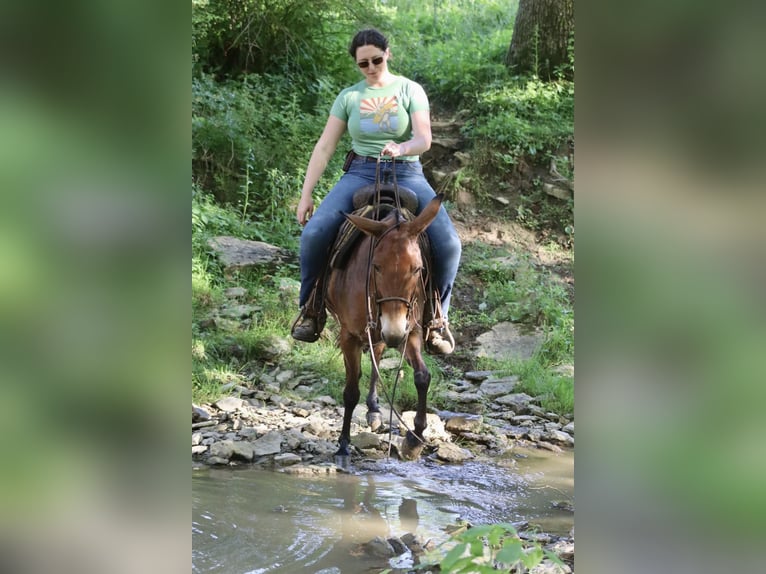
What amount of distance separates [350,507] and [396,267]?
1.53m

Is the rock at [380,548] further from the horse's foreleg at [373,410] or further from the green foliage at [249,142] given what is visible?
the green foliage at [249,142]

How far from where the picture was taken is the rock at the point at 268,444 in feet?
19.1

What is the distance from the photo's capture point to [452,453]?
595cm

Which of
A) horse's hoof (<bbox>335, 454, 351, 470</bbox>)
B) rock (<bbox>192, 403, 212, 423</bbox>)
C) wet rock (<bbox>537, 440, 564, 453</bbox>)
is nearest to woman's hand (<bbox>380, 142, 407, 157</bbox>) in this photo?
horse's hoof (<bbox>335, 454, 351, 470</bbox>)

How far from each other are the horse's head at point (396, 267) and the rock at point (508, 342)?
3.73 meters

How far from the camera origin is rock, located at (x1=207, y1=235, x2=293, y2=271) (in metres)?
9.20

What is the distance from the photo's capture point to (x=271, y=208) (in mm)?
10484

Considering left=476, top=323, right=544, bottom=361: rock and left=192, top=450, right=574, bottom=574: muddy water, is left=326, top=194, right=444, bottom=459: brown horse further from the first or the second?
left=476, top=323, right=544, bottom=361: rock

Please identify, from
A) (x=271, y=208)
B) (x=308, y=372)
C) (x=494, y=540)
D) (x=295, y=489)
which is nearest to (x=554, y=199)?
(x=271, y=208)
